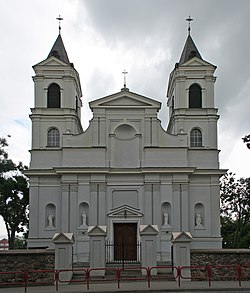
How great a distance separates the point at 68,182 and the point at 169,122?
984 cm

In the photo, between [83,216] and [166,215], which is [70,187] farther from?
[166,215]

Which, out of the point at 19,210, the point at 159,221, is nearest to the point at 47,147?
the point at 159,221

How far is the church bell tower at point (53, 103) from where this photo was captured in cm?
3875

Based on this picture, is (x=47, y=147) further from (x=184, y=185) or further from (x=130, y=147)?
(x=184, y=185)

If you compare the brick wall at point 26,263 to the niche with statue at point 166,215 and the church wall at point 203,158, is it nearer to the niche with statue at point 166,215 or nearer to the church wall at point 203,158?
the niche with statue at point 166,215

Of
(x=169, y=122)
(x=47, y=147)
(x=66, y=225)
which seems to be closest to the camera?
(x=66, y=225)

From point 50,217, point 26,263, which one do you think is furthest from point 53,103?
point 26,263

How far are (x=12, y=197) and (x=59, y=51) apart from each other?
1421 cm

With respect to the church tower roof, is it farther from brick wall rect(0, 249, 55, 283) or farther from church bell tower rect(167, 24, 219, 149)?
brick wall rect(0, 249, 55, 283)

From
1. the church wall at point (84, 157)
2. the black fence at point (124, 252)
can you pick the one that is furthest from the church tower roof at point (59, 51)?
the black fence at point (124, 252)

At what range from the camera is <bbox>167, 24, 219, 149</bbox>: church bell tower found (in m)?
38.8

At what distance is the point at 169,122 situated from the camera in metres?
42.3

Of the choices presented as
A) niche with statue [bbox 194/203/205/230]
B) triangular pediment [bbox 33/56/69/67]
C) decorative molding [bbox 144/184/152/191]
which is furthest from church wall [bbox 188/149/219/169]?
triangular pediment [bbox 33/56/69/67]

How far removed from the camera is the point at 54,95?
39.5m
